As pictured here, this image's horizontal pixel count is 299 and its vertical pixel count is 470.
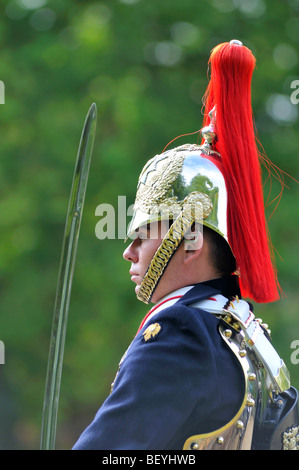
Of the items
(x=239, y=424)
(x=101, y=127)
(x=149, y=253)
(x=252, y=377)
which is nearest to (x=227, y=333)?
(x=252, y=377)

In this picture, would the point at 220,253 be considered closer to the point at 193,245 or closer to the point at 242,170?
the point at 193,245

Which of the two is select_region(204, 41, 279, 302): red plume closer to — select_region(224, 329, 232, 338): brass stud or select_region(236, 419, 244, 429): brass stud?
select_region(224, 329, 232, 338): brass stud

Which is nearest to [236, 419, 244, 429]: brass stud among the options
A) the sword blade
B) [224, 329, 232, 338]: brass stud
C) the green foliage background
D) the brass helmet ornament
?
[224, 329, 232, 338]: brass stud

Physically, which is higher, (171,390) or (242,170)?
(242,170)

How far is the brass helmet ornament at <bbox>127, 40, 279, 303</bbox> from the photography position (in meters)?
2.68

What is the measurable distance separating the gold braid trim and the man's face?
0.03 metres

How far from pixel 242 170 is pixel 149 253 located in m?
0.47

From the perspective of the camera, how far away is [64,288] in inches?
105

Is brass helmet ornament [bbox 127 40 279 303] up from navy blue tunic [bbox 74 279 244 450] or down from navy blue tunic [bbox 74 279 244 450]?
up

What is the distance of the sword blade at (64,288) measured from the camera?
8.59 feet

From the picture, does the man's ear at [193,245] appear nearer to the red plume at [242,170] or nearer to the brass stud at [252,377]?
the red plume at [242,170]

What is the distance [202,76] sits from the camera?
28.2ft

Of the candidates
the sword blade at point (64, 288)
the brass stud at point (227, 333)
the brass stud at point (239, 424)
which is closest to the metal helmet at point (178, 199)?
the sword blade at point (64, 288)

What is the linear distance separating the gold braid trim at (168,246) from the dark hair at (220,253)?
3.4 inches
